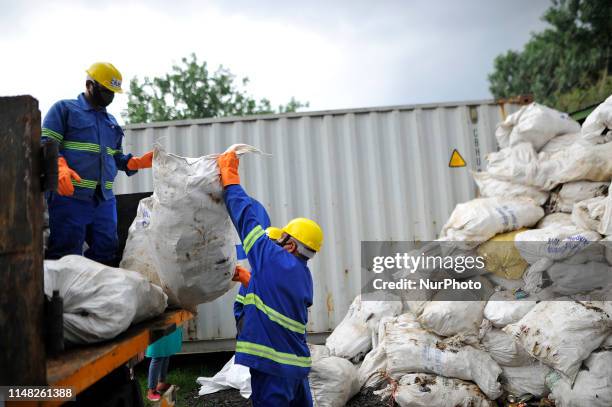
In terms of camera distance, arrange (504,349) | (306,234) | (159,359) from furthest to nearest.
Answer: (159,359)
(504,349)
(306,234)

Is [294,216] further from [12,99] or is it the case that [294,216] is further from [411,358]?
[12,99]

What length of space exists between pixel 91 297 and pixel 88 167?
1.00 meters

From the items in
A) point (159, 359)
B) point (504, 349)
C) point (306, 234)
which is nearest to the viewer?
point (306, 234)

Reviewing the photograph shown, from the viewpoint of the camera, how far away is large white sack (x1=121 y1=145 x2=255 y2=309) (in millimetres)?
1995

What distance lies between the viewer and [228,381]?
3.87 metres

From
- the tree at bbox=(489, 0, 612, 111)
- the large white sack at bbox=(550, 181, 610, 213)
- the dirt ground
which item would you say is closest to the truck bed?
the dirt ground

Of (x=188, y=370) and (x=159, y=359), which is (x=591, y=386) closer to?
(x=159, y=359)

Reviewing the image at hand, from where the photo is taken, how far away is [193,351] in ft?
14.5

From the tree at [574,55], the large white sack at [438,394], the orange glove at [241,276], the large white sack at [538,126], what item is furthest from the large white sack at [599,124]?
the tree at [574,55]

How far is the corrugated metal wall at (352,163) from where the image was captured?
4480mm

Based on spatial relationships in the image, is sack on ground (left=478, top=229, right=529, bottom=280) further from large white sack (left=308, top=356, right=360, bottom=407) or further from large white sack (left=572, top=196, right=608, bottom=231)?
large white sack (left=308, top=356, right=360, bottom=407)

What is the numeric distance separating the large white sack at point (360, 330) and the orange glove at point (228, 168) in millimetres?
2319

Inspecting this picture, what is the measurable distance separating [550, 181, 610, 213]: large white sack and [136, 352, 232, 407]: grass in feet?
11.0

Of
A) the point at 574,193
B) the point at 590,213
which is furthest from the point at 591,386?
the point at 574,193
